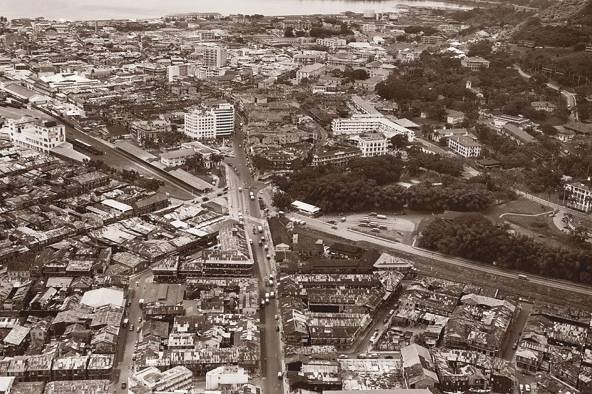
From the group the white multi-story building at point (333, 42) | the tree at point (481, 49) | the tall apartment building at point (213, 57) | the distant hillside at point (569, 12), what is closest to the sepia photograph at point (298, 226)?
the tall apartment building at point (213, 57)

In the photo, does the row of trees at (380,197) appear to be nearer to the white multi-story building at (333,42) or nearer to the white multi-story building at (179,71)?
the white multi-story building at (179,71)

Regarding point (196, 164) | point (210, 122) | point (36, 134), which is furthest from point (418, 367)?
point (36, 134)

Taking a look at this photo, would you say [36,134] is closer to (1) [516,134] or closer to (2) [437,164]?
(2) [437,164]

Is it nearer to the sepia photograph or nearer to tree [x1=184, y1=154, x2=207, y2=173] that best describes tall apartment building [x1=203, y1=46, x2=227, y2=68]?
the sepia photograph

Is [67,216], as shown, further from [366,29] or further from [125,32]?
[366,29]

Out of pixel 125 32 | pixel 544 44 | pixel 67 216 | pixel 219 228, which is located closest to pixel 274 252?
pixel 219 228
